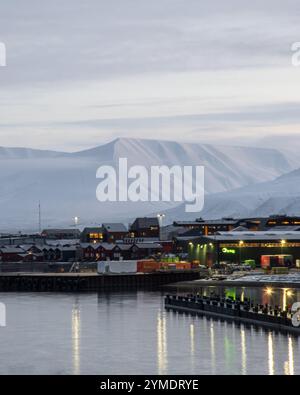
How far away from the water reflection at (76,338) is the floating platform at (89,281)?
27748mm

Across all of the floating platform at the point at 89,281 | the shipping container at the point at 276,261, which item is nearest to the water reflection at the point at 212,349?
the floating platform at the point at 89,281

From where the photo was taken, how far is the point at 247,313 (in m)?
73.4

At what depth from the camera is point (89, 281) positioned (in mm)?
121312

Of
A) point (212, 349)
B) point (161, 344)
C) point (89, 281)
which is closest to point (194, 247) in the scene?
point (89, 281)

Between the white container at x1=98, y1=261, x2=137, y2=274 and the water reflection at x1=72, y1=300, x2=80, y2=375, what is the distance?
3419 cm

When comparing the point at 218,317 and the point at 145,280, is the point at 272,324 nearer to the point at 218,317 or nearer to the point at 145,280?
the point at 218,317

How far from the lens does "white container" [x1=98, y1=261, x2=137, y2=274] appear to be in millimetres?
126938

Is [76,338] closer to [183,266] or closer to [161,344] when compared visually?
[161,344]

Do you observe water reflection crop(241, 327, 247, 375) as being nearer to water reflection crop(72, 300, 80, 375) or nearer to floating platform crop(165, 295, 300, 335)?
floating platform crop(165, 295, 300, 335)

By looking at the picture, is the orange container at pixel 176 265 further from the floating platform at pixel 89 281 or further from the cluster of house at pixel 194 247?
the cluster of house at pixel 194 247

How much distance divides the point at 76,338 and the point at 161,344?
6.26 m

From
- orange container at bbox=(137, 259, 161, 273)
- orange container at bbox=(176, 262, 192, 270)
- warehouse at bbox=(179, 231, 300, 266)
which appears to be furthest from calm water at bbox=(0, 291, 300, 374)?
warehouse at bbox=(179, 231, 300, 266)

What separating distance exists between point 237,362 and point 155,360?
13.8ft
